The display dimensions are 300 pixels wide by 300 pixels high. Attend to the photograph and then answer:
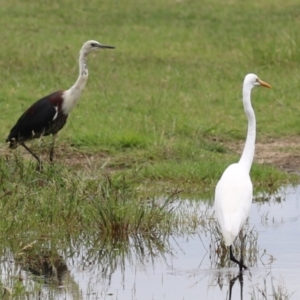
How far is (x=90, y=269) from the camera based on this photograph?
7105mm

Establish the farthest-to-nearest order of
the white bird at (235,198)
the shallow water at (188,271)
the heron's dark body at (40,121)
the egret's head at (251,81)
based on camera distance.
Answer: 1. the heron's dark body at (40,121)
2. the egret's head at (251,81)
3. the white bird at (235,198)
4. the shallow water at (188,271)

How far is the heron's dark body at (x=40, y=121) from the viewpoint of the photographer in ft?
33.2

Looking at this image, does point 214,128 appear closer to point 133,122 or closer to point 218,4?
point 133,122

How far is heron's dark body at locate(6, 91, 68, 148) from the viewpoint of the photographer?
33.2 ft

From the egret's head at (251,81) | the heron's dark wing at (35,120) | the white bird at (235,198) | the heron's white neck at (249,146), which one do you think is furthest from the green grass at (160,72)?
the white bird at (235,198)

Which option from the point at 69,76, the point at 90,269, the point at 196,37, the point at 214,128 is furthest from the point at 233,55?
the point at 90,269

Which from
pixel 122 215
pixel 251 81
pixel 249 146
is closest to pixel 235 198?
pixel 249 146

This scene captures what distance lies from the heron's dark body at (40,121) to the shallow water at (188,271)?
263 centimetres

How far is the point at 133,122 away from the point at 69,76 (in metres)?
2.65

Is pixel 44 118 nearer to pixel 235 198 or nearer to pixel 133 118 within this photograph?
pixel 133 118

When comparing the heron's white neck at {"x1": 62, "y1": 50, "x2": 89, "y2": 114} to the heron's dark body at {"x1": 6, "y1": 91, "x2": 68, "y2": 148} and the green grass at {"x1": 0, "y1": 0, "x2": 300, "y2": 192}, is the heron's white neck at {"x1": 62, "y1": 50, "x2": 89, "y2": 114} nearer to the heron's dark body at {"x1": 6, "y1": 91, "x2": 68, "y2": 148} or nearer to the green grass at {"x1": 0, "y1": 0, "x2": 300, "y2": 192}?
the heron's dark body at {"x1": 6, "y1": 91, "x2": 68, "y2": 148}

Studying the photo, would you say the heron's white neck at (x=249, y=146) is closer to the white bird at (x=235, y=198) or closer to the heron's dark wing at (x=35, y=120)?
the white bird at (x=235, y=198)

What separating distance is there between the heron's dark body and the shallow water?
2628 millimetres

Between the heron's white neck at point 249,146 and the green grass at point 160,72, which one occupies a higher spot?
the green grass at point 160,72
